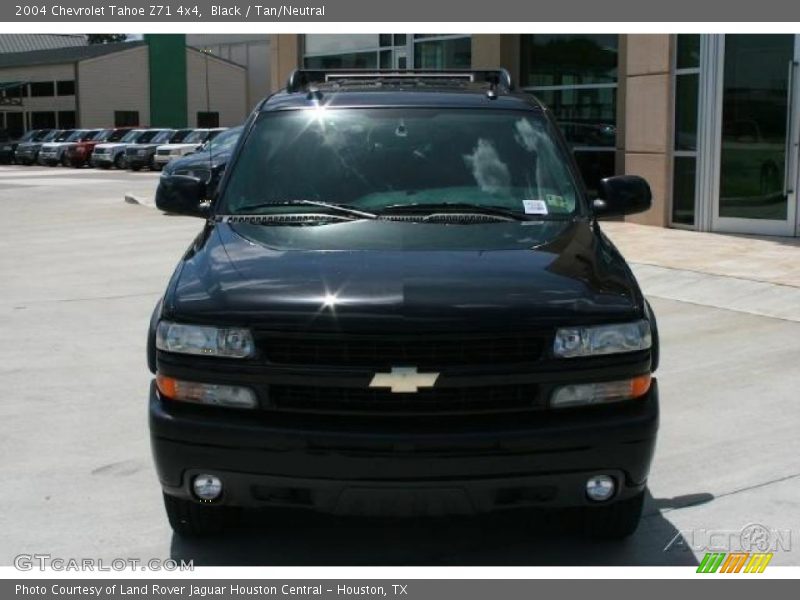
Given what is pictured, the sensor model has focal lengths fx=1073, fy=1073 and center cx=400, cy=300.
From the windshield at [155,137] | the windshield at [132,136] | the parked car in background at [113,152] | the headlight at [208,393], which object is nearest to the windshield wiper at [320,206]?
the headlight at [208,393]

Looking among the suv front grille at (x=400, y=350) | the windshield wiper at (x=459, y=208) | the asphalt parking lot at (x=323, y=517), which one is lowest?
the asphalt parking lot at (x=323, y=517)

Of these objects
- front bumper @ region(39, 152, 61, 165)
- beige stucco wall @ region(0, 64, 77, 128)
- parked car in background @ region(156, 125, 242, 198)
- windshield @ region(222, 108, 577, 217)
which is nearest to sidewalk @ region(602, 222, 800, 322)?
windshield @ region(222, 108, 577, 217)

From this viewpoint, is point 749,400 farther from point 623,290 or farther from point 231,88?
point 231,88

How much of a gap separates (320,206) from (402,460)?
5.01 ft

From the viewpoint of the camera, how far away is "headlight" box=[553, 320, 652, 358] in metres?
3.83

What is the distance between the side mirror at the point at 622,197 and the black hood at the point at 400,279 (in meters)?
0.69

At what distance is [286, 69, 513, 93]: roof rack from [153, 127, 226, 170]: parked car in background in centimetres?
3260

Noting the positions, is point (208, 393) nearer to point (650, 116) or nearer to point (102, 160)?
point (650, 116)

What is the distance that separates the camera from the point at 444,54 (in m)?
A: 20.3

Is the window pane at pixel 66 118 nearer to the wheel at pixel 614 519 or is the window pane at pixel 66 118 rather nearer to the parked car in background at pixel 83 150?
the parked car in background at pixel 83 150

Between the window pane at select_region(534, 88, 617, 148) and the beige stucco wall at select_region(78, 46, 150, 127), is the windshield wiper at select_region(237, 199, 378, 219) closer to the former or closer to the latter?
the window pane at select_region(534, 88, 617, 148)

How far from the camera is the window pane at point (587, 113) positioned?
1723 centimetres

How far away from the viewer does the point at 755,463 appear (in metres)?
5.44

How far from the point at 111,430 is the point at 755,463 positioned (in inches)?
137
